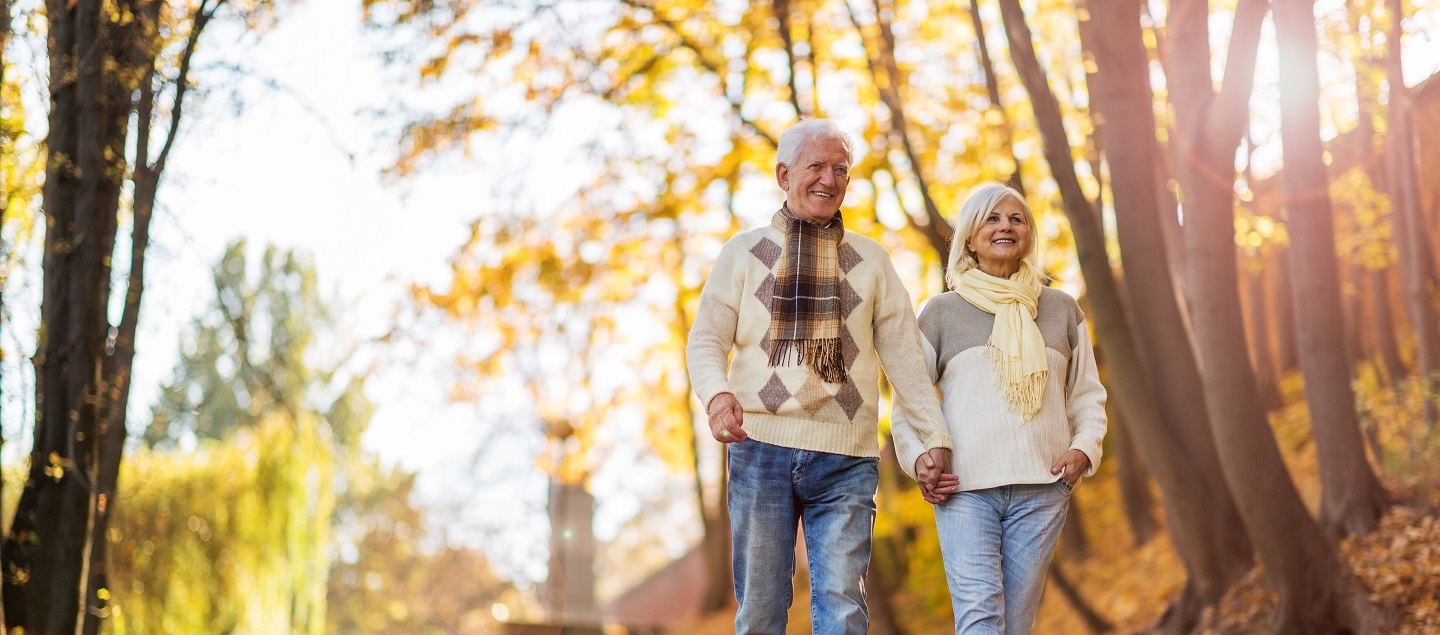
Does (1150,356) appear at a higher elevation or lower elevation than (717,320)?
Answer: higher

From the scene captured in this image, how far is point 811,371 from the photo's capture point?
3945 millimetres

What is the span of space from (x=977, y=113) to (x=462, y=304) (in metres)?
5.83

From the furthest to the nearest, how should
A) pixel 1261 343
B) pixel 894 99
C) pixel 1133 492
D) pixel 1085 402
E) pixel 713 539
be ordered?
1. pixel 713 539
2. pixel 1133 492
3. pixel 1261 343
4. pixel 894 99
5. pixel 1085 402

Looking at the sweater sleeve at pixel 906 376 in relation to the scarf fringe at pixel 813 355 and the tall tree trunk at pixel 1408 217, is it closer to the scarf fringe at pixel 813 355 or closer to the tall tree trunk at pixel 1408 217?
the scarf fringe at pixel 813 355

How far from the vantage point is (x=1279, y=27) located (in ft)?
25.2

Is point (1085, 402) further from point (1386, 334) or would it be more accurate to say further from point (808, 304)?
point (1386, 334)

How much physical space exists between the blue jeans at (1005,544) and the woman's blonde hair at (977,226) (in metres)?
0.73

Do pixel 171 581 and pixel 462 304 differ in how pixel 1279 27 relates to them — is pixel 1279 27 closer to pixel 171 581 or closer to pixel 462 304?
pixel 462 304

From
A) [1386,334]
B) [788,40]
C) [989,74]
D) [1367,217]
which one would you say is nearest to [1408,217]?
[1367,217]

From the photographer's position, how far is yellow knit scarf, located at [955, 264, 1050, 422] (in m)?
4.04

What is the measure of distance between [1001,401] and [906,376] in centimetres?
30

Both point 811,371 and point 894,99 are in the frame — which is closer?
point 811,371

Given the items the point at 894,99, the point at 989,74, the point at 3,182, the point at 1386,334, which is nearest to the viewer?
the point at 3,182

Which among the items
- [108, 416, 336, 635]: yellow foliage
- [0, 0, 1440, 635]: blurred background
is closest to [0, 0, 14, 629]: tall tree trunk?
[0, 0, 1440, 635]: blurred background
